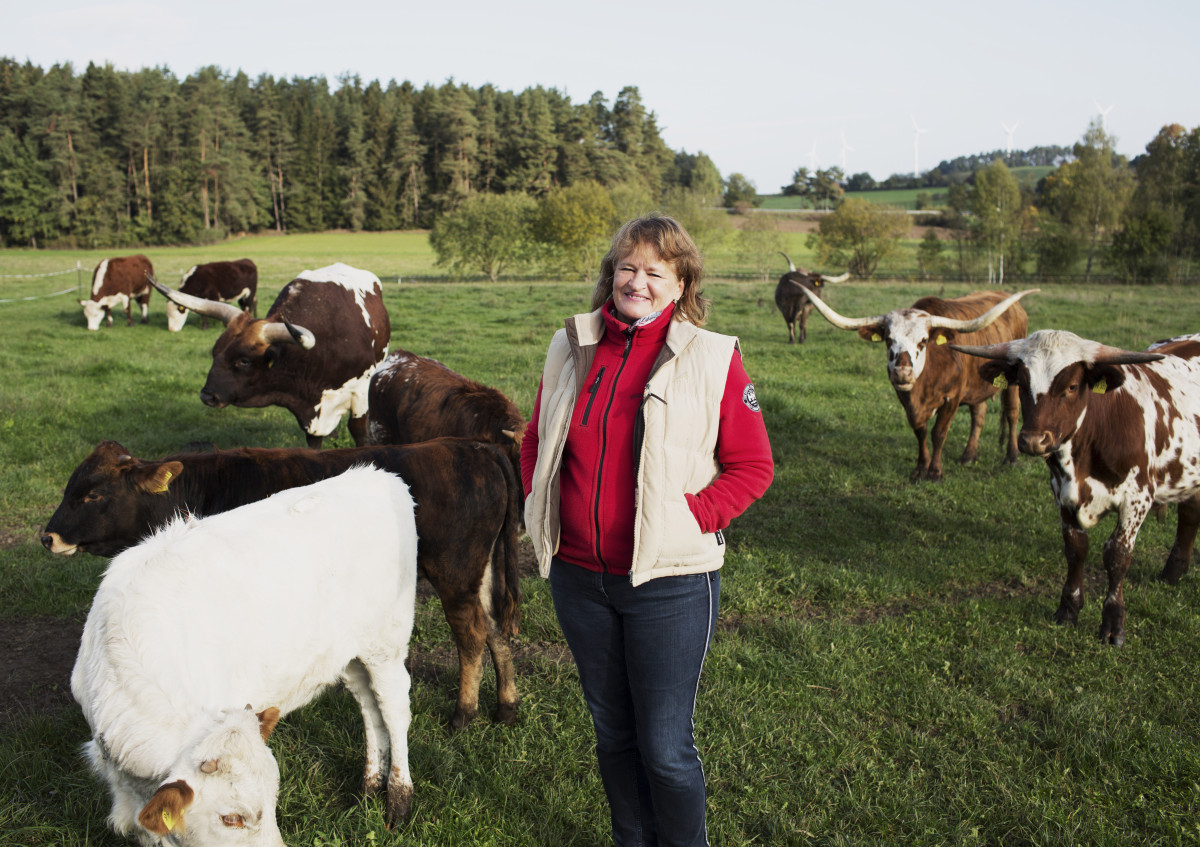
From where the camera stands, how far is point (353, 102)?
85.5m

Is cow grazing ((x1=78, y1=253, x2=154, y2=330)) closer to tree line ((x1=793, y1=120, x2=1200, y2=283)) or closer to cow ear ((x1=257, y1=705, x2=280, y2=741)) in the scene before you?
cow ear ((x1=257, y1=705, x2=280, y2=741))

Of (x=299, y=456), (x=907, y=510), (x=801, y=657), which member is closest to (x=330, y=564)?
(x=299, y=456)

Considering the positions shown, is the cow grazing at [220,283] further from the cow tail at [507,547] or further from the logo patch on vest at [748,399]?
the logo patch on vest at [748,399]

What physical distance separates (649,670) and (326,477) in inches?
84.0

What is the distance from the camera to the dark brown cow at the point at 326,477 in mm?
3705

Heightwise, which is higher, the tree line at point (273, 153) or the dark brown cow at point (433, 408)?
the tree line at point (273, 153)

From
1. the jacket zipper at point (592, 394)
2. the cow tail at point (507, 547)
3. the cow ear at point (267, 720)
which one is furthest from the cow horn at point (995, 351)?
the cow ear at point (267, 720)

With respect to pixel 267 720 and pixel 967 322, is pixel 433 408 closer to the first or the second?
pixel 267 720

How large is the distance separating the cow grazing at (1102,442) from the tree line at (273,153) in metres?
49.9

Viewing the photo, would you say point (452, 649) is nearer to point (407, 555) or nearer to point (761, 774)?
→ point (407, 555)

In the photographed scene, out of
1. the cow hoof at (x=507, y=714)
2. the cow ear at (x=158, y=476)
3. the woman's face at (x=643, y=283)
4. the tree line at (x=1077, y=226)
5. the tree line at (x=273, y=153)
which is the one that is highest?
the tree line at (x=273, y=153)

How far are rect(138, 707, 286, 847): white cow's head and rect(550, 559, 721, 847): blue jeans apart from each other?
1035 millimetres

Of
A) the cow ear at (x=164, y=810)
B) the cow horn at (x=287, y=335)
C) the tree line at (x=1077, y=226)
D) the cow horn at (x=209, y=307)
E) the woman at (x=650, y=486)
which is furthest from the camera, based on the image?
the tree line at (x=1077, y=226)

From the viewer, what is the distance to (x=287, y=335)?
24.7ft
